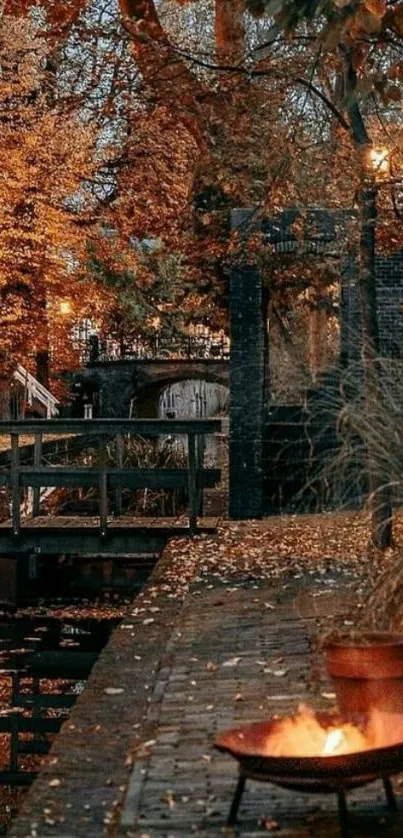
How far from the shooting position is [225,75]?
18.3 metres

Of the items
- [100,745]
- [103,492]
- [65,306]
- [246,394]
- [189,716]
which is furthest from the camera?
[65,306]

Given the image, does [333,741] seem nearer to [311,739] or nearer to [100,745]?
[311,739]

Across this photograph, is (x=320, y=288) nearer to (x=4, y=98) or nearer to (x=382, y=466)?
(x=4, y=98)

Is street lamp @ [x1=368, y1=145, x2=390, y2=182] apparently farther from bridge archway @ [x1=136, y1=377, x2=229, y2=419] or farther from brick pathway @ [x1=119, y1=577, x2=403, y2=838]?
bridge archway @ [x1=136, y1=377, x2=229, y2=419]

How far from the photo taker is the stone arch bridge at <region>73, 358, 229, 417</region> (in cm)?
4734

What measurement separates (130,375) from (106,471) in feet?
99.9

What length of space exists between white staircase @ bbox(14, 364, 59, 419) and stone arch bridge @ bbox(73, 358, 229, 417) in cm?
761

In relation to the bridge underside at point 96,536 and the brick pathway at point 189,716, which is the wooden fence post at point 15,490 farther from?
the brick pathway at point 189,716

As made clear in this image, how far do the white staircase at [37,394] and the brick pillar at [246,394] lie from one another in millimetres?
18519

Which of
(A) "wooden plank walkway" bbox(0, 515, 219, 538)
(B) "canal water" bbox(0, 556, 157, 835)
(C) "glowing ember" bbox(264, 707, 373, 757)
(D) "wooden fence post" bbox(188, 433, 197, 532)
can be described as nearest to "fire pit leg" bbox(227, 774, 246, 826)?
(C) "glowing ember" bbox(264, 707, 373, 757)

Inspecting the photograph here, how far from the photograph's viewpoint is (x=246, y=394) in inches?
772

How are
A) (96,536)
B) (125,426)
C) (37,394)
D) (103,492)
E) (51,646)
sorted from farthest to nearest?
(37,394), (125,426), (96,536), (103,492), (51,646)

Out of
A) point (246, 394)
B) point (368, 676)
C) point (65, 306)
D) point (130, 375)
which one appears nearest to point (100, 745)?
point (368, 676)

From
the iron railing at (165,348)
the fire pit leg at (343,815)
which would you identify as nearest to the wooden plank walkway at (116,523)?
A: the fire pit leg at (343,815)
